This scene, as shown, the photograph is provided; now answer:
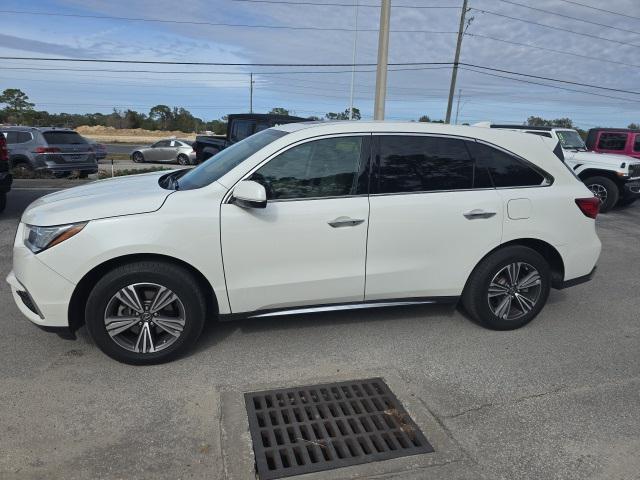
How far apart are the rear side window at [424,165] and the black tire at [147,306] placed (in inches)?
63.7

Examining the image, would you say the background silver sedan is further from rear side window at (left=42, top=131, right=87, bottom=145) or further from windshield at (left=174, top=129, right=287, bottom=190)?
windshield at (left=174, top=129, right=287, bottom=190)

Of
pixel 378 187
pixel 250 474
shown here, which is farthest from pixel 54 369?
pixel 378 187

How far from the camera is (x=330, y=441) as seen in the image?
9.06ft

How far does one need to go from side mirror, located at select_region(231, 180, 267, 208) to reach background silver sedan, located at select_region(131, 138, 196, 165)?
2413 cm

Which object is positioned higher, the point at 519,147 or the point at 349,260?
the point at 519,147

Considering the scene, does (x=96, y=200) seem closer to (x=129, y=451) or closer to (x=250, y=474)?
(x=129, y=451)

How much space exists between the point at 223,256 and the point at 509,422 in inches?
84.9

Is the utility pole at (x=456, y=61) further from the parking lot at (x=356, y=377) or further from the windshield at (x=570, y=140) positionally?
the parking lot at (x=356, y=377)

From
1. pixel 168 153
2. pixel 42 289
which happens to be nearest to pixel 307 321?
pixel 42 289

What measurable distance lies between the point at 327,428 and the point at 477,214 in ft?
6.88

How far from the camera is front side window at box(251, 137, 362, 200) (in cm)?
360

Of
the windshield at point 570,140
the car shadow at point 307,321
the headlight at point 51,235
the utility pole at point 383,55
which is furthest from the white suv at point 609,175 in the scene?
the headlight at point 51,235

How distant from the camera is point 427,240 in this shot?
389 centimetres

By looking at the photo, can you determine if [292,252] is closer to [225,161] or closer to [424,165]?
[225,161]
